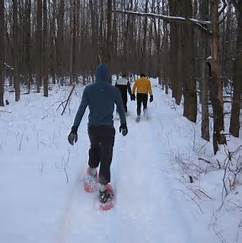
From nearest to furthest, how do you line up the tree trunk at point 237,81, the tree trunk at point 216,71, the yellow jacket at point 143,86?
the tree trunk at point 216,71, the tree trunk at point 237,81, the yellow jacket at point 143,86

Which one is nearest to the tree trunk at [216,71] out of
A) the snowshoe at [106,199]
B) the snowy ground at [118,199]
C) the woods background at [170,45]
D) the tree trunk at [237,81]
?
the woods background at [170,45]

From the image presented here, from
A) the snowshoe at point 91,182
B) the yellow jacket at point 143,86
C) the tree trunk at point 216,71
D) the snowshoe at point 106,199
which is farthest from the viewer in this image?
the yellow jacket at point 143,86

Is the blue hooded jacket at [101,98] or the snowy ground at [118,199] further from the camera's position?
the blue hooded jacket at [101,98]

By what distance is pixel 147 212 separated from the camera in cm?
585

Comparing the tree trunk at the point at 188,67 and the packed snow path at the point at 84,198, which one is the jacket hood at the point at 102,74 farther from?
the tree trunk at the point at 188,67

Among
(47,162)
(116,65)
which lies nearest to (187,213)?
(47,162)

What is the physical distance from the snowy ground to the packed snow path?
0.01 metres

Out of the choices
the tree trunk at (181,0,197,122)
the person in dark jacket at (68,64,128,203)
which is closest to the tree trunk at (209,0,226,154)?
the person in dark jacket at (68,64,128,203)

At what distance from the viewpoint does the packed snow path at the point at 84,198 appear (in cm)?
505

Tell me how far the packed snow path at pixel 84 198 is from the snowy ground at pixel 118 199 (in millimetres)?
12

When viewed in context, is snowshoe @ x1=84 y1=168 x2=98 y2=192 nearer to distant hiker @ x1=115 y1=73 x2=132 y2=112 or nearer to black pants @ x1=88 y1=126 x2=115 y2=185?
black pants @ x1=88 y1=126 x2=115 y2=185

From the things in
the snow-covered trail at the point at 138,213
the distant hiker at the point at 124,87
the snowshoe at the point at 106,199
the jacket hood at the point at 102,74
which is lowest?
the snow-covered trail at the point at 138,213

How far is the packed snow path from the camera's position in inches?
199

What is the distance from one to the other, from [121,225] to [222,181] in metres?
2.25
